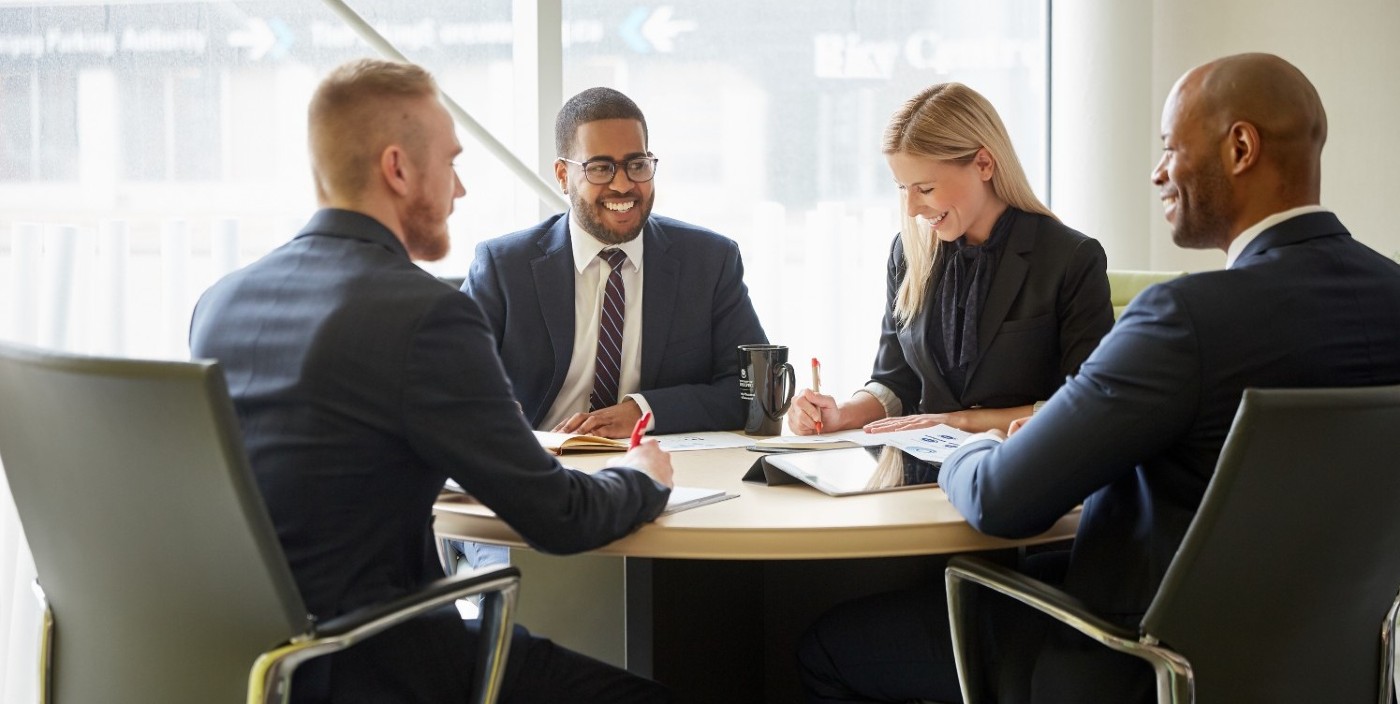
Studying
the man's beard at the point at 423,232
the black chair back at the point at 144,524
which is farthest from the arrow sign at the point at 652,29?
the black chair back at the point at 144,524

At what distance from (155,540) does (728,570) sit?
1128 mm

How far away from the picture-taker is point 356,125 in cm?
182

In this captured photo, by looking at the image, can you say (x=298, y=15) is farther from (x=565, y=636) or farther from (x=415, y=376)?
(x=415, y=376)

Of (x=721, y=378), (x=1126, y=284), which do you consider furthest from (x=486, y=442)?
(x=1126, y=284)

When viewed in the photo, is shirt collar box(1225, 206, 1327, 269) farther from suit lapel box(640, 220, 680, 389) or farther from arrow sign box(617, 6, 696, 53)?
arrow sign box(617, 6, 696, 53)

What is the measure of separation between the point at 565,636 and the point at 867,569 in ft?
1.96

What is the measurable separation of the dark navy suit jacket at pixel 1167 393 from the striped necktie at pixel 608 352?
1.17m

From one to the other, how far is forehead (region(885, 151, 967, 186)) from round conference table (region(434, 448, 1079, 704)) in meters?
0.74

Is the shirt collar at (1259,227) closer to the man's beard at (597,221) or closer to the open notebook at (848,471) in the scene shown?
the open notebook at (848,471)

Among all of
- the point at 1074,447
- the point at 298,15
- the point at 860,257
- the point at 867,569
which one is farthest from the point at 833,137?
the point at 1074,447

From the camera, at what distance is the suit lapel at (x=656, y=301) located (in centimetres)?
285

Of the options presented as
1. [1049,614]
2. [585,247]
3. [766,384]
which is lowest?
[1049,614]

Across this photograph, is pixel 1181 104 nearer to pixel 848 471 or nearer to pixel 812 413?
pixel 848 471

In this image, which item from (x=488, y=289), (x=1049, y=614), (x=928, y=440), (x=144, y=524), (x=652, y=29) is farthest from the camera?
(x=652, y=29)
